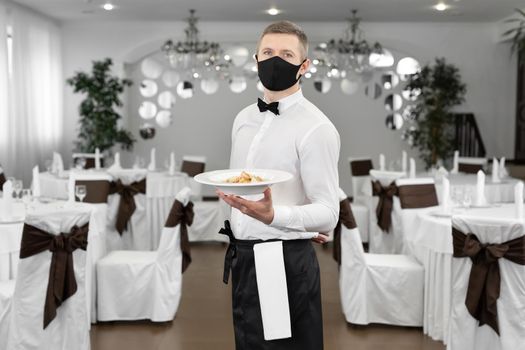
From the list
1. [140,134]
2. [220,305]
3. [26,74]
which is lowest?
[220,305]

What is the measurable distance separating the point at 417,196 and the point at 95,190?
286 centimetres

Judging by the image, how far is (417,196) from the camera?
5.59 meters

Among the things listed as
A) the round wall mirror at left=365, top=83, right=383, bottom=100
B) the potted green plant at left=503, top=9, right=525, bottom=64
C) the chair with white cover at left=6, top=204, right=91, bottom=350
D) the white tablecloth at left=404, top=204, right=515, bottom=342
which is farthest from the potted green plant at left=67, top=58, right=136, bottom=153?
the chair with white cover at left=6, top=204, right=91, bottom=350

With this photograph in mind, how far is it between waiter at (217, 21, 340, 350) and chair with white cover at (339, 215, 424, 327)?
2985 millimetres

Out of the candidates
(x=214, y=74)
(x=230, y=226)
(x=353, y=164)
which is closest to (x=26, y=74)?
(x=214, y=74)

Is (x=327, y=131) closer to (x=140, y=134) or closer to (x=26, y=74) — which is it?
(x=26, y=74)

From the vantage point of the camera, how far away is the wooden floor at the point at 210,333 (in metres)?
4.68

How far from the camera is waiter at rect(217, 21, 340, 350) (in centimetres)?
198

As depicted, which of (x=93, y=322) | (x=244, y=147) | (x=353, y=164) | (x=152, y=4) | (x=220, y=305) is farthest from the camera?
(x=152, y=4)

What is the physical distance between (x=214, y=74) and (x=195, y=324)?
7.97 metres

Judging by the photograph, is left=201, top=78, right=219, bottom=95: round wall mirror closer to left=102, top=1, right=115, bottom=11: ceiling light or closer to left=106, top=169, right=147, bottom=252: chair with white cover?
left=102, top=1, right=115, bottom=11: ceiling light

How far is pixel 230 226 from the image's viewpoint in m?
2.21

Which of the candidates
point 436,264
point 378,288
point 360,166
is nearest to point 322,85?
point 360,166

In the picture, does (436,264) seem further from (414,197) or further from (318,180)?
(318,180)
